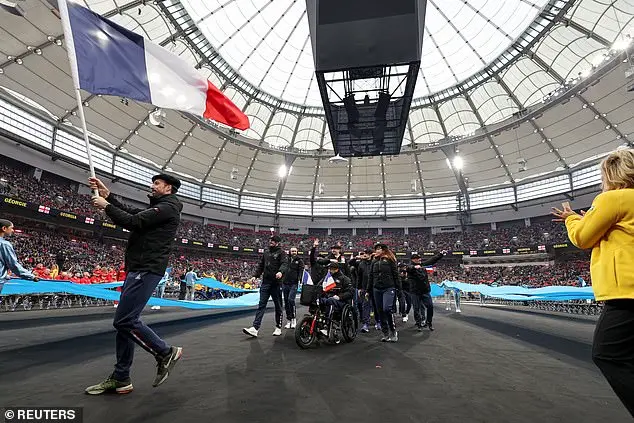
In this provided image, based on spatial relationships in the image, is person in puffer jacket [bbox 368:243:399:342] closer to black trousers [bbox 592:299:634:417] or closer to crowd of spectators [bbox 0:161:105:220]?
black trousers [bbox 592:299:634:417]

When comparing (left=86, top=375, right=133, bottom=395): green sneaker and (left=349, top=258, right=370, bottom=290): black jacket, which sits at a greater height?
(left=349, top=258, right=370, bottom=290): black jacket

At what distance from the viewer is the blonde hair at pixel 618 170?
74.9 inches

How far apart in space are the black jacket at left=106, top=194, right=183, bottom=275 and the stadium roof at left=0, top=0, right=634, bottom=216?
23266mm

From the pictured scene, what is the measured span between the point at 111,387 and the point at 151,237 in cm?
145

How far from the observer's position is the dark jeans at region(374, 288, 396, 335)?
643 cm

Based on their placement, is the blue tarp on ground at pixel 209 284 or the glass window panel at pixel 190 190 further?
the glass window panel at pixel 190 190

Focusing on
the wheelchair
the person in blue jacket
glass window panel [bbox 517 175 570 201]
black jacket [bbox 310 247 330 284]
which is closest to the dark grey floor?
the wheelchair

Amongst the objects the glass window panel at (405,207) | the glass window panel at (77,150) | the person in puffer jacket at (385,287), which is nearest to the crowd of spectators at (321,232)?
the glass window panel at (77,150)

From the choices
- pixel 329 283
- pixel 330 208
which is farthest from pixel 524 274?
pixel 329 283

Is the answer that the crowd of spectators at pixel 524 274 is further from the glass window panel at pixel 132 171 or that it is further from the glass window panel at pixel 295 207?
the glass window panel at pixel 132 171

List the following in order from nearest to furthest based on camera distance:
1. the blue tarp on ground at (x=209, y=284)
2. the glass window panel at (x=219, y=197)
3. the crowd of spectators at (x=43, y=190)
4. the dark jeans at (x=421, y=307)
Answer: the dark jeans at (x=421, y=307) → the blue tarp on ground at (x=209, y=284) → the crowd of spectators at (x=43, y=190) → the glass window panel at (x=219, y=197)

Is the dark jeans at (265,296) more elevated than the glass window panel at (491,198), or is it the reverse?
the glass window panel at (491,198)

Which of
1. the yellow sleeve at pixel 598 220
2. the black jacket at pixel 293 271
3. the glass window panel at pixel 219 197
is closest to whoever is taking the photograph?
the yellow sleeve at pixel 598 220

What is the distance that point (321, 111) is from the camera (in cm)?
3219
